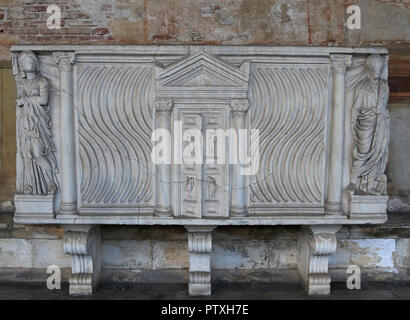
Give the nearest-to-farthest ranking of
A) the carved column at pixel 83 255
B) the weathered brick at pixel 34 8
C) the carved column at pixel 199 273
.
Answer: the carved column at pixel 83 255 < the carved column at pixel 199 273 < the weathered brick at pixel 34 8

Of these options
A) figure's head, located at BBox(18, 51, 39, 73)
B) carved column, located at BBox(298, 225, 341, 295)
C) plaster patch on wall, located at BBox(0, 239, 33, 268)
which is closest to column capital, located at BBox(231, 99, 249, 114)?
carved column, located at BBox(298, 225, 341, 295)

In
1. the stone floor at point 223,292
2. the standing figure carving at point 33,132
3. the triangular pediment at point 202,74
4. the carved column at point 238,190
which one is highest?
the triangular pediment at point 202,74

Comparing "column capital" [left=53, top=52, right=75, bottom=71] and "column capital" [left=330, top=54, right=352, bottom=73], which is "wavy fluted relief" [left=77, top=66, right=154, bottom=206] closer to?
"column capital" [left=53, top=52, right=75, bottom=71]

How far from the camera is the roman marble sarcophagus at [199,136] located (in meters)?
3.28

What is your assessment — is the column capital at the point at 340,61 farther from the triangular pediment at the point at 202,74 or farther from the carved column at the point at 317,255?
the carved column at the point at 317,255

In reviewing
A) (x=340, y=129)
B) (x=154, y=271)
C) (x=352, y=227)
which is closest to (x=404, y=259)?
(x=352, y=227)

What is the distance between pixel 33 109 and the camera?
10.8 ft

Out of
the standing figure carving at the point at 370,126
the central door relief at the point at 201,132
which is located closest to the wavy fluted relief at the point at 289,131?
the central door relief at the point at 201,132

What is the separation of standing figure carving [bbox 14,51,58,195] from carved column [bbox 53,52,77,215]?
94 millimetres

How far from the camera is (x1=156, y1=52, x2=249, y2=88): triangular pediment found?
10.6ft

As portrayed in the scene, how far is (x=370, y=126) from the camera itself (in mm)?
3328

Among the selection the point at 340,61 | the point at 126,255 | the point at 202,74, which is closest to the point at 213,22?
the point at 202,74

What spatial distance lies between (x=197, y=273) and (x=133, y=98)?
1544 mm

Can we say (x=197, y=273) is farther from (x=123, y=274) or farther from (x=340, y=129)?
(x=340, y=129)
